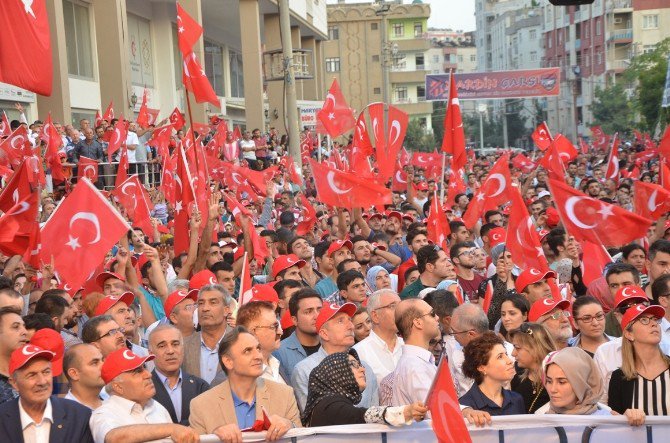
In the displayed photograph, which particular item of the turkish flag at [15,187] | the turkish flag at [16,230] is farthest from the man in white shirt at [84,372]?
the turkish flag at [15,187]

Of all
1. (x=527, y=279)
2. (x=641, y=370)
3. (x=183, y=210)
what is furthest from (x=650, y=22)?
(x=641, y=370)

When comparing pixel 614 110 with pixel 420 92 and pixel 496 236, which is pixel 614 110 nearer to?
pixel 420 92

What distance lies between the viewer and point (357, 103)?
117 m

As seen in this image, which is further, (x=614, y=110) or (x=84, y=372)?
(x=614, y=110)

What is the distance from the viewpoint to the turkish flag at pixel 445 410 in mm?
5840

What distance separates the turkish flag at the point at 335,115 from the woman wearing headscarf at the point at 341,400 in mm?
14879

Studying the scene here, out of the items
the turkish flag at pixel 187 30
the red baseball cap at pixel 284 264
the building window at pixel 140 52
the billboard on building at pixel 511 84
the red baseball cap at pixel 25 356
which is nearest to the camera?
the red baseball cap at pixel 25 356

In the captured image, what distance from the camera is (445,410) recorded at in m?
5.95

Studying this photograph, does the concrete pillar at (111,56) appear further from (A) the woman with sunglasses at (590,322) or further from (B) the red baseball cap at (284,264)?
(A) the woman with sunglasses at (590,322)

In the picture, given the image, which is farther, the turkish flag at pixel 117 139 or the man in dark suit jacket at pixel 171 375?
the turkish flag at pixel 117 139

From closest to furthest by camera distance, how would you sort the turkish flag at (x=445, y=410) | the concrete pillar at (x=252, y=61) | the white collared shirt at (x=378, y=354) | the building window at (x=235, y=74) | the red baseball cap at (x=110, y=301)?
the turkish flag at (x=445, y=410) < the white collared shirt at (x=378, y=354) < the red baseball cap at (x=110, y=301) < the concrete pillar at (x=252, y=61) < the building window at (x=235, y=74)

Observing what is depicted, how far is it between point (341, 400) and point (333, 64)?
11177 cm

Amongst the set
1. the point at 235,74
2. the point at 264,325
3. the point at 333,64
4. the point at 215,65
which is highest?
the point at 333,64

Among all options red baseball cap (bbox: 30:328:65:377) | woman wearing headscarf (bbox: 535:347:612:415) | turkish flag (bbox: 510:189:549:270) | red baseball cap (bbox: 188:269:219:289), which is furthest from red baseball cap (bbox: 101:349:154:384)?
turkish flag (bbox: 510:189:549:270)
